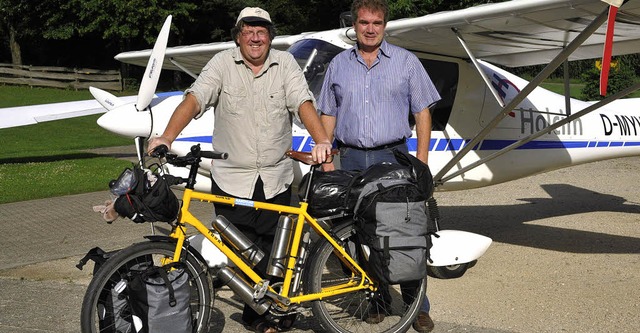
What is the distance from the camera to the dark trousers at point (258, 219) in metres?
4.29

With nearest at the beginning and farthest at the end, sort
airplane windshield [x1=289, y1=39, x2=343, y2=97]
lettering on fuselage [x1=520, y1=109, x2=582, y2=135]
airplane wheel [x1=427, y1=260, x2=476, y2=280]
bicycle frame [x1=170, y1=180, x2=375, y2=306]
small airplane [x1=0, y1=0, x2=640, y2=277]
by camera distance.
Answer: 1. bicycle frame [x1=170, y1=180, x2=375, y2=306]
2. small airplane [x1=0, y1=0, x2=640, y2=277]
3. airplane wheel [x1=427, y1=260, x2=476, y2=280]
4. airplane windshield [x1=289, y1=39, x2=343, y2=97]
5. lettering on fuselage [x1=520, y1=109, x2=582, y2=135]

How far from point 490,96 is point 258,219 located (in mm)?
3599

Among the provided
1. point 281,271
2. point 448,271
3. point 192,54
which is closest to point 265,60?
point 281,271

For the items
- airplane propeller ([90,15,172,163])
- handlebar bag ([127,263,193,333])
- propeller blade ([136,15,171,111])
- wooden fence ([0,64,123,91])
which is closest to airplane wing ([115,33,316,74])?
airplane propeller ([90,15,172,163])

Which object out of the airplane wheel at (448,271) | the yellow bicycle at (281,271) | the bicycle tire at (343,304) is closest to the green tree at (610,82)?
Answer: the airplane wheel at (448,271)

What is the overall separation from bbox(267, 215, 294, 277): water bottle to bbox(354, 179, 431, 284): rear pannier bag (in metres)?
0.39

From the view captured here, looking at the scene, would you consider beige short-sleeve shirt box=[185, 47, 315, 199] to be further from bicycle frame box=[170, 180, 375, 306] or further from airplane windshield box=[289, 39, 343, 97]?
airplane windshield box=[289, 39, 343, 97]

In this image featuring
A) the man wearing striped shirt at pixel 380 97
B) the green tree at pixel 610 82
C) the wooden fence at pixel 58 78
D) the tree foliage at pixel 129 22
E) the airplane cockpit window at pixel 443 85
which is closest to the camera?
the man wearing striped shirt at pixel 380 97

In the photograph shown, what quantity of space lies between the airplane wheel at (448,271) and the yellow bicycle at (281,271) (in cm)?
149

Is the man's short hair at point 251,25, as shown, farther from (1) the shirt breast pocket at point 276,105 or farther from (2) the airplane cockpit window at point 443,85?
(2) the airplane cockpit window at point 443,85

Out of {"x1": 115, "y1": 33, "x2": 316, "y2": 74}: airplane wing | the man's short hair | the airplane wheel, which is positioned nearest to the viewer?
the man's short hair

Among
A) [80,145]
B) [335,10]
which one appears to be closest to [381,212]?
[80,145]

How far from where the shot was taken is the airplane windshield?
21.2 ft

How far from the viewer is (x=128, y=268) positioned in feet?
12.2
